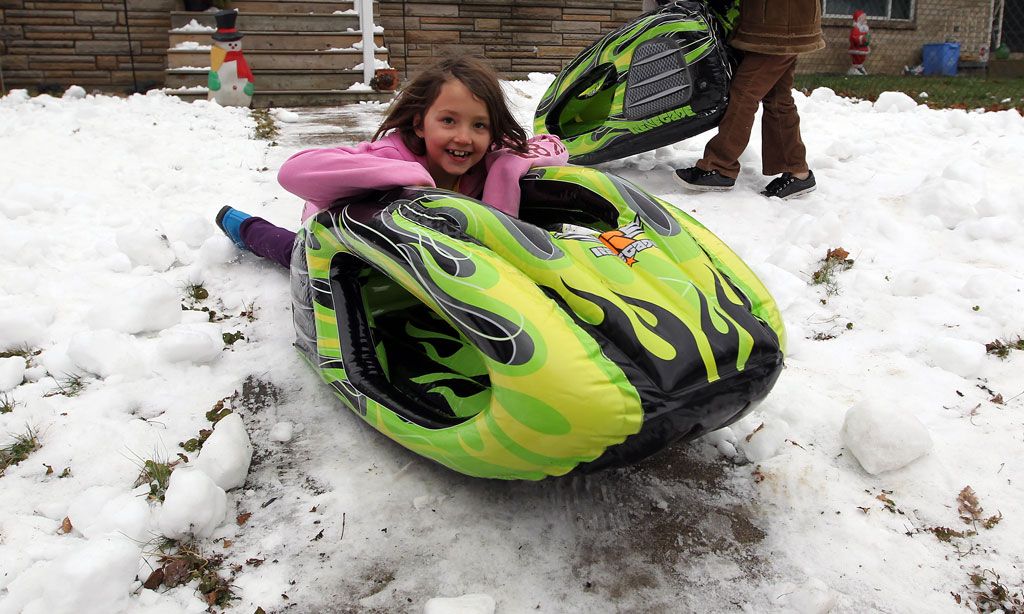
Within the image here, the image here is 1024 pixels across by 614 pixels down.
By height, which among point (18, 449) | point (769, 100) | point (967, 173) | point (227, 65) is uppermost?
point (227, 65)

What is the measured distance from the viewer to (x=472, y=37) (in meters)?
9.26

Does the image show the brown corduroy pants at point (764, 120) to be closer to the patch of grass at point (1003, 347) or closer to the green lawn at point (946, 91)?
the patch of grass at point (1003, 347)

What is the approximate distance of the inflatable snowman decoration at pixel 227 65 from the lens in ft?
22.2

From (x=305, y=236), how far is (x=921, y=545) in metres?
1.81

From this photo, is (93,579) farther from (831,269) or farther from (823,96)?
(823,96)

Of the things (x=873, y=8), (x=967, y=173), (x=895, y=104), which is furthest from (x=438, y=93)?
(x=873, y=8)

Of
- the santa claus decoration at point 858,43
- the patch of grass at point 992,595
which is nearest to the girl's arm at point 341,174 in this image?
the patch of grass at point 992,595

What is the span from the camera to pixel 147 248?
3115 millimetres

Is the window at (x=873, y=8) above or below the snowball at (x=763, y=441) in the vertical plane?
above

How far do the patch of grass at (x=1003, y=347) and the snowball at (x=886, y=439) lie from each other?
676mm

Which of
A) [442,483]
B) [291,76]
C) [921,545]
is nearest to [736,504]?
[921,545]

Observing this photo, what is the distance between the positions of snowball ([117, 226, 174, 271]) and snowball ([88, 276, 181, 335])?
509 mm

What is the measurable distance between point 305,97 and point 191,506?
6.70m

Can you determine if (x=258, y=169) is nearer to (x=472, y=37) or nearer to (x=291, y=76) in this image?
(x=291, y=76)
